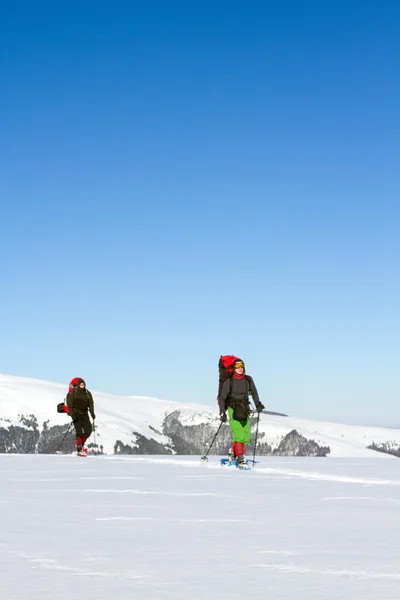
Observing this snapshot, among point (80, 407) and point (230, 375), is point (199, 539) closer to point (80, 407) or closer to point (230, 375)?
point (230, 375)

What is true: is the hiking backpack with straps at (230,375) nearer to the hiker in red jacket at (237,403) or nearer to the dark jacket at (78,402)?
the hiker in red jacket at (237,403)

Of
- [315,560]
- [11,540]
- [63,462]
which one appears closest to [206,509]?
[11,540]

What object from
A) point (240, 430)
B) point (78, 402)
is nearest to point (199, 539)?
point (240, 430)

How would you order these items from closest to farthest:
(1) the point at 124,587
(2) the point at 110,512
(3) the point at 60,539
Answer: (1) the point at 124,587, (3) the point at 60,539, (2) the point at 110,512

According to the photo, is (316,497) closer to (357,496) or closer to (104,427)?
(357,496)

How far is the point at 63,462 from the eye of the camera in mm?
21062

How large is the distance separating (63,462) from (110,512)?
11074mm

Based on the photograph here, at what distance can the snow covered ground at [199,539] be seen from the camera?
5949 millimetres

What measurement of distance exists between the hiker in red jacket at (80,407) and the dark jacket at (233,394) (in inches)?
243

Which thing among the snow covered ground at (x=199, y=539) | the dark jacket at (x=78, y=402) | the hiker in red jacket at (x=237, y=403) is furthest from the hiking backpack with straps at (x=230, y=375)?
the dark jacket at (x=78, y=402)

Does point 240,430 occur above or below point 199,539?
above

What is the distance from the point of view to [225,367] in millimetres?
19703

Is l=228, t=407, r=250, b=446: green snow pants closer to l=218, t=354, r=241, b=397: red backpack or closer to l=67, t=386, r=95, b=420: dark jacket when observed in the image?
l=218, t=354, r=241, b=397: red backpack

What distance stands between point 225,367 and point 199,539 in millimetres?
11653
